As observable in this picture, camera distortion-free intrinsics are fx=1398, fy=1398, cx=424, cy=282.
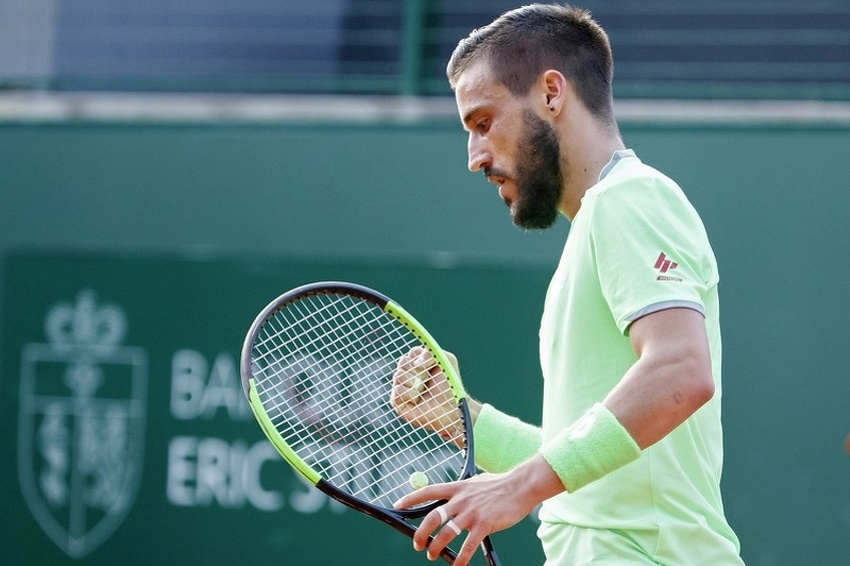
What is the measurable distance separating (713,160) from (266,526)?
79.0 inches

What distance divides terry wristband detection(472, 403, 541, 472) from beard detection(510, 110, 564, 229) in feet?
1.29

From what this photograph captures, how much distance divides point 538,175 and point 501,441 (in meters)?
0.50

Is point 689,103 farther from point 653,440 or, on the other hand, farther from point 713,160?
point 653,440

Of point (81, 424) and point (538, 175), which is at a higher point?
point (538, 175)

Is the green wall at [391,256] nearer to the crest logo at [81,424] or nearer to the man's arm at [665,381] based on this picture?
the crest logo at [81,424]

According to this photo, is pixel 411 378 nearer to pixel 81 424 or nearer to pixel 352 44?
pixel 81 424

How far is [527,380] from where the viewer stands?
15.7ft

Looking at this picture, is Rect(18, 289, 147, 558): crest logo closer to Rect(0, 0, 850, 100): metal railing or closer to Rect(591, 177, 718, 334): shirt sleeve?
Rect(0, 0, 850, 100): metal railing

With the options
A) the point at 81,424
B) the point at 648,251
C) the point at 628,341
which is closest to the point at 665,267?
the point at 648,251

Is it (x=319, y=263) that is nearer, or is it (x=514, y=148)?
(x=514, y=148)

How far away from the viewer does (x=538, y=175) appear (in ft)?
7.36

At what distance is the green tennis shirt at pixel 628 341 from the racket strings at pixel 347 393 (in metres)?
0.39

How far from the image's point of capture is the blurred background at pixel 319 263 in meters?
4.64

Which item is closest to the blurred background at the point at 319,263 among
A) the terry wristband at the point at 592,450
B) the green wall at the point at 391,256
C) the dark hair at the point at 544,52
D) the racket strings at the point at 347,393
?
the green wall at the point at 391,256
